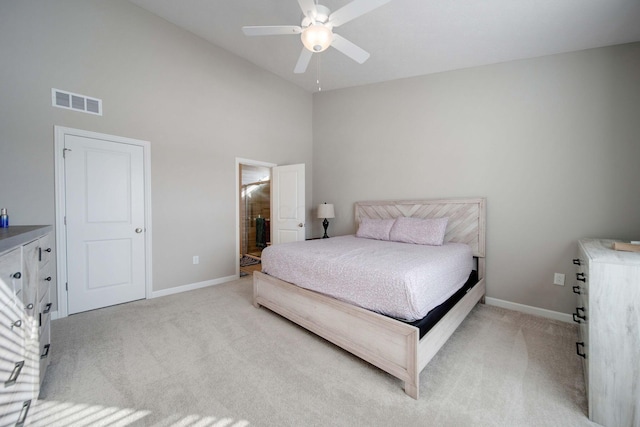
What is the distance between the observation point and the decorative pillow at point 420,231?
9.86 feet

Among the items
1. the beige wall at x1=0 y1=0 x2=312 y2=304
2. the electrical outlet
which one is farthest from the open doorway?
the electrical outlet

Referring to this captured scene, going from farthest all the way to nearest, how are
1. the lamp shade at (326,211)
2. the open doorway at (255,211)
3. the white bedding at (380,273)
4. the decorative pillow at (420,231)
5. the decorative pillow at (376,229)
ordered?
the open doorway at (255,211) → the lamp shade at (326,211) → the decorative pillow at (376,229) → the decorative pillow at (420,231) → the white bedding at (380,273)

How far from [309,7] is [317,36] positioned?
20 centimetres

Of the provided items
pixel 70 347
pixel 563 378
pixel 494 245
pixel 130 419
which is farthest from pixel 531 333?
pixel 70 347

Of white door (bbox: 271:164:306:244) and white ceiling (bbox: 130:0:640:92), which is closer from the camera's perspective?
white ceiling (bbox: 130:0:640:92)

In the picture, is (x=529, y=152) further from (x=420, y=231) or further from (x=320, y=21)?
(x=320, y=21)

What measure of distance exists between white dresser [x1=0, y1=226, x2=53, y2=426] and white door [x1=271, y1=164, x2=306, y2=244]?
2959 millimetres

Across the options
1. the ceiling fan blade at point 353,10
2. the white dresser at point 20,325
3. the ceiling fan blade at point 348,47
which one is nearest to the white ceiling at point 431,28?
the ceiling fan blade at point 348,47

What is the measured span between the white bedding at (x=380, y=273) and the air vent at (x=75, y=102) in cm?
241

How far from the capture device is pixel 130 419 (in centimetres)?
136

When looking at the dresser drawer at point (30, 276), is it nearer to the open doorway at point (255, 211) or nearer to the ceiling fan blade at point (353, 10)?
the ceiling fan blade at point (353, 10)

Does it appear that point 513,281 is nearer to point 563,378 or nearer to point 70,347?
point 563,378

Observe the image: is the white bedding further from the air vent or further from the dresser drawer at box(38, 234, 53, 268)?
the air vent

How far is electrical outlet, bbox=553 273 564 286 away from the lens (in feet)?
8.84
